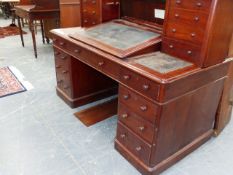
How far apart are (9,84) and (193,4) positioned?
7.91 ft

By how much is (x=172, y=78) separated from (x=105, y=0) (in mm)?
1203

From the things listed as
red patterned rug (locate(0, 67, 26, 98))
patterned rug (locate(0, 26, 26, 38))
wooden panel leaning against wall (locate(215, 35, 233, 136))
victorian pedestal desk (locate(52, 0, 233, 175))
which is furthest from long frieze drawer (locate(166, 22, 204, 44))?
patterned rug (locate(0, 26, 26, 38))

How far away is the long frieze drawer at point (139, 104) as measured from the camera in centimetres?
142

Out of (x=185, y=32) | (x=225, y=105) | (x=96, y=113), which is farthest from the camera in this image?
(x=96, y=113)

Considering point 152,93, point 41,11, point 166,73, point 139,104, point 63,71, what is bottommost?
point 63,71

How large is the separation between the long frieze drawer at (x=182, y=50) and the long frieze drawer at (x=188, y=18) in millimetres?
129

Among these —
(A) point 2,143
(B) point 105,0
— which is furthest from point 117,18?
(A) point 2,143

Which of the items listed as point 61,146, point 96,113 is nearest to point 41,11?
point 96,113

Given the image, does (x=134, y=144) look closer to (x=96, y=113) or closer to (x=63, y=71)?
(x=96, y=113)

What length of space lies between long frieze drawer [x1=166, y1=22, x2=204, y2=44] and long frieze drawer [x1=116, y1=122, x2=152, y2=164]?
75 centimetres

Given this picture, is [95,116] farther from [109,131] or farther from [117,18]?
[117,18]

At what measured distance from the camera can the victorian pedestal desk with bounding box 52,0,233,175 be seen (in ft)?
4.54

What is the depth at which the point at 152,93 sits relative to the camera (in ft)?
4.48

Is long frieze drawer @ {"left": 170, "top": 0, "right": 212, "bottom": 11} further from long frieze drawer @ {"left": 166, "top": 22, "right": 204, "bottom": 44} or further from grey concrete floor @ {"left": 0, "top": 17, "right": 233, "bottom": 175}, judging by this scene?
grey concrete floor @ {"left": 0, "top": 17, "right": 233, "bottom": 175}
